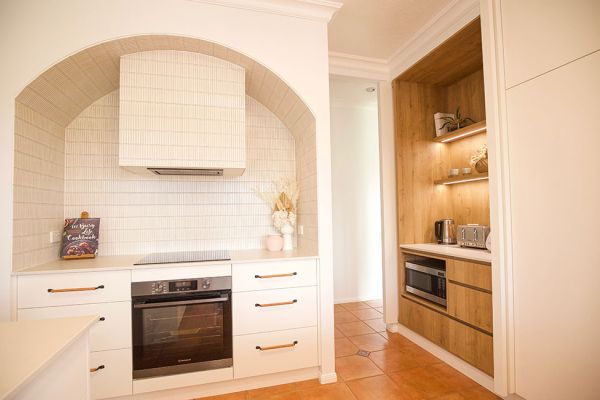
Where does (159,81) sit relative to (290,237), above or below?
above

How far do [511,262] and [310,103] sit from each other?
1.72 metres

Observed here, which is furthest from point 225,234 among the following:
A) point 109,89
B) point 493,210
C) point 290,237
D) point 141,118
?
point 493,210

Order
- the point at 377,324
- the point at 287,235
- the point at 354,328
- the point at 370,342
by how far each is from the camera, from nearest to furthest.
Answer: the point at 287,235 < the point at 370,342 < the point at 354,328 < the point at 377,324

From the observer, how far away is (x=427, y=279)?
100 inches

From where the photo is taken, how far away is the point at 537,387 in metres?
1.63

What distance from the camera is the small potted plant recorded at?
2.80 meters

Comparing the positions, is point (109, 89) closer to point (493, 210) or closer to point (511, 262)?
point (493, 210)

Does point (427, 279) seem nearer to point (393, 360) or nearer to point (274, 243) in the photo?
point (393, 360)

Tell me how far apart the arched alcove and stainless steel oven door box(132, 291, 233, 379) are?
795 millimetres

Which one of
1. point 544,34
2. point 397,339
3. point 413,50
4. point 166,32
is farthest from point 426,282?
point 166,32

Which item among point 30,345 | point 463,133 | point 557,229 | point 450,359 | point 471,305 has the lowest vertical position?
point 450,359

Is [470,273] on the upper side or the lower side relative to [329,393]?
upper

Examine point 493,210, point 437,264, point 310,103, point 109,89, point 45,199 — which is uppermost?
point 109,89

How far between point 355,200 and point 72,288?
3.38 m
